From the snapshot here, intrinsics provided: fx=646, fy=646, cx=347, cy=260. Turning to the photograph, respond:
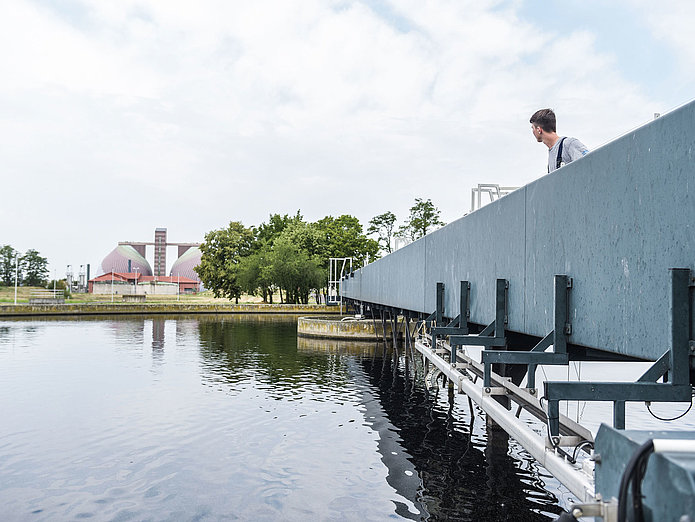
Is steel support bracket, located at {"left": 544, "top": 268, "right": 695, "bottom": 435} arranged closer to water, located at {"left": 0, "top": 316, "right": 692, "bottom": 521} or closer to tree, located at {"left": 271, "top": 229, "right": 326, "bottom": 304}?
water, located at {"left": 0, "top": 316, "right": 692, "bottom": 521}

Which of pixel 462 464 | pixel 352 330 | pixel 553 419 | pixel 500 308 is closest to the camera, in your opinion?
pixel 553 419

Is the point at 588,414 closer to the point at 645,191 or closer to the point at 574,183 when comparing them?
Result: the point at 574,183

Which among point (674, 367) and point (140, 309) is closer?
point (674, 367)

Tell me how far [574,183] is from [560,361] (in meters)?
1.45

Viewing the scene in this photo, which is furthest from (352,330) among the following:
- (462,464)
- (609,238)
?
(609,238)

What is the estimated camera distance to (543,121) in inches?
221

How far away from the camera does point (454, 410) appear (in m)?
16.1

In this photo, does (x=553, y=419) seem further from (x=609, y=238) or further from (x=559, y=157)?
(x=559, y=157)

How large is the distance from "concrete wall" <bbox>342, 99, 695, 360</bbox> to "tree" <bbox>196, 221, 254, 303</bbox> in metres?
77.3

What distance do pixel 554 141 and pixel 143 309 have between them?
6111cm

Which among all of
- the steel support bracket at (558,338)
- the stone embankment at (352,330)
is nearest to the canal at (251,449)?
the steel support bracket at (558,338)

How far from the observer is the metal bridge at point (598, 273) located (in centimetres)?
351

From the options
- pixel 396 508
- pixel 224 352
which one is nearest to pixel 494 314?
pixel 396 508

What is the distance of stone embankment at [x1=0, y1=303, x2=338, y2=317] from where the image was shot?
188ft
